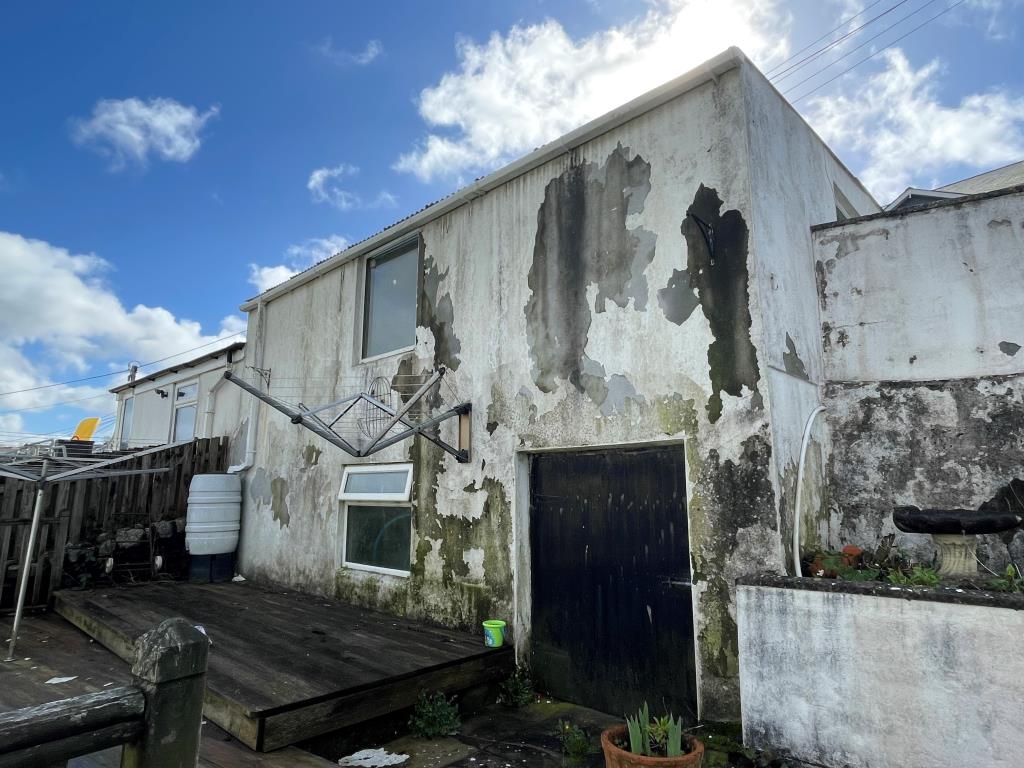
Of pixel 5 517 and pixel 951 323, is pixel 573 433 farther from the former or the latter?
pixel 5 517

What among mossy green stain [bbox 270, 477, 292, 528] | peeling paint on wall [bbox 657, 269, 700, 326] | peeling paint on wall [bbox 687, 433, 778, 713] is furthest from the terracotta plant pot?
mossy green stain [bbox 270, 477, 292, 528]

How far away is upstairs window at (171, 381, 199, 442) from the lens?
461 inches

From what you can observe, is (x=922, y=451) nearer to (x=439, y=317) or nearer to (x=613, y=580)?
(x=613, y=580)

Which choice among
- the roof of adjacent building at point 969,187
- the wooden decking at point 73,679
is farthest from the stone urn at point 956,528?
the roof of adjacent building at point 969,187

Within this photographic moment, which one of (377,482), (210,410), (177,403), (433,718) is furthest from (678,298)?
(177,403)

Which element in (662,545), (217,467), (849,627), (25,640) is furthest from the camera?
(217,467)

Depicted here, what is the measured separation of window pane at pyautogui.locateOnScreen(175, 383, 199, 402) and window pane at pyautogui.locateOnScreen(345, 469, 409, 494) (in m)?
6.52

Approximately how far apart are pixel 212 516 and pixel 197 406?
4.23m

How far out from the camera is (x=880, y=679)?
3.03 m

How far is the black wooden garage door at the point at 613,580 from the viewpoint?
13.4 feet

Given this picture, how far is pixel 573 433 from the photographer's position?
477cm

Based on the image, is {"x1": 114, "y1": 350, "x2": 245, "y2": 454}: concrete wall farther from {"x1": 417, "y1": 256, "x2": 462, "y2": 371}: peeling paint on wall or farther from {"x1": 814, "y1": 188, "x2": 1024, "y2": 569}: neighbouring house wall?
{"x1": 814, "y1": 188, "x2": 1024, "y2": 569}: neighbouring house wall

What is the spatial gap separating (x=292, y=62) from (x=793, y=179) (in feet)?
18.5

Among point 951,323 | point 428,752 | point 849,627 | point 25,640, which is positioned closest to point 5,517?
point 25,640
